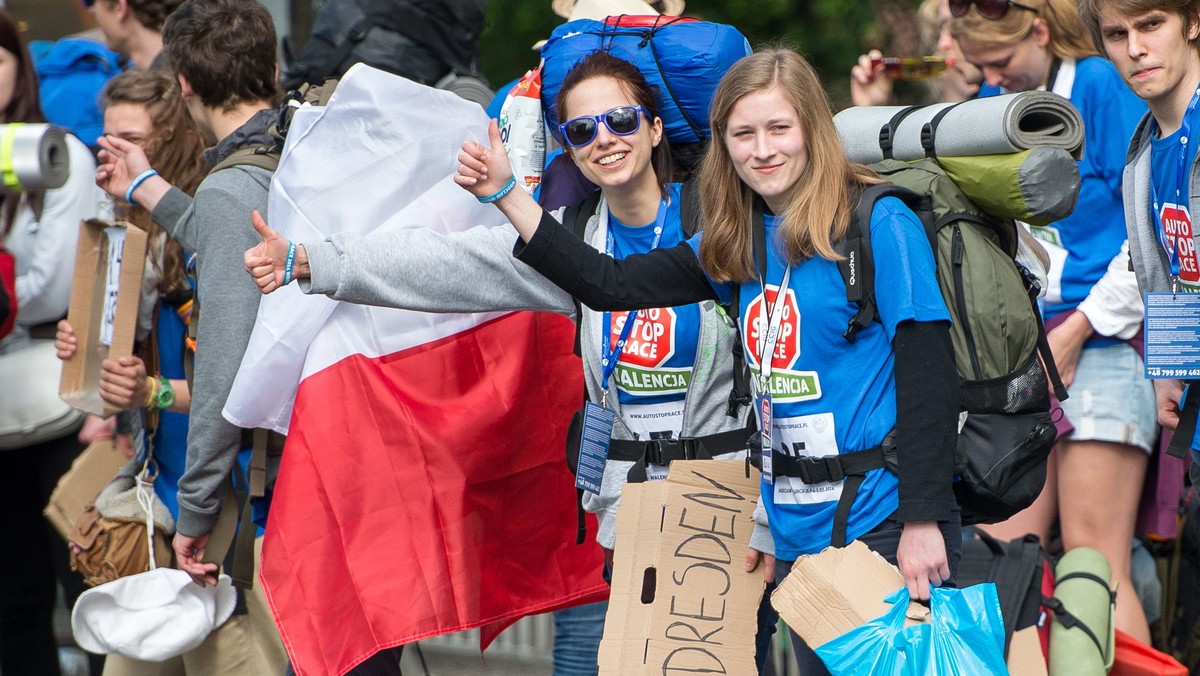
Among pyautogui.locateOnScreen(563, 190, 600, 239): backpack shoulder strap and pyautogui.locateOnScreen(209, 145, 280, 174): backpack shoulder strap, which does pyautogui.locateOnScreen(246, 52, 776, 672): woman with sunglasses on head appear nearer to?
pyautogui.locateOnScreen(563, 190, 600, 239): backpack shoulder strap

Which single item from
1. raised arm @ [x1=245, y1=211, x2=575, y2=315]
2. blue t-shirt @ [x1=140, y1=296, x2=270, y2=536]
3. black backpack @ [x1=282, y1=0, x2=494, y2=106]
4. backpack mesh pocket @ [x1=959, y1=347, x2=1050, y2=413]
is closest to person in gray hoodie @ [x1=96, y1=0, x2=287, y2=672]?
blue t-shirt @ [x1=140, y1=296, x2=270, y2=536]

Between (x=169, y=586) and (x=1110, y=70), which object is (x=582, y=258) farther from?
(x=1110, y=70)

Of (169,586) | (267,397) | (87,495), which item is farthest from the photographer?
(87,495)

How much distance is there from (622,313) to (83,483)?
1995mm

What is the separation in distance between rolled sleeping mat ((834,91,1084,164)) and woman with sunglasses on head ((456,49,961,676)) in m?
0.23

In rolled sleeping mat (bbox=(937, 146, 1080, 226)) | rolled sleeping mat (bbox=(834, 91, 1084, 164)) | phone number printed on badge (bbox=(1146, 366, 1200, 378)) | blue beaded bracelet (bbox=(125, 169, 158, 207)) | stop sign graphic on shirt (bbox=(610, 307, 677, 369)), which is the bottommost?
stop sign graphic on shirt (bbox=(610, 307, 677, 369))

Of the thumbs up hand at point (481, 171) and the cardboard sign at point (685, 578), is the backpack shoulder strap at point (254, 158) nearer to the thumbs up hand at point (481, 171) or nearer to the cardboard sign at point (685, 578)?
the thumbs up hand at point (481, 171)

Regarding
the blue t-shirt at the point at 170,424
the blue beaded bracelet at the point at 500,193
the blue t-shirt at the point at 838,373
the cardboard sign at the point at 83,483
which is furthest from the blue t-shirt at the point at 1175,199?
the cardboard sign at the point at 83,483

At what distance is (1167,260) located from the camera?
11.6 feet

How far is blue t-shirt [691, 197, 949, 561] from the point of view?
3045mm

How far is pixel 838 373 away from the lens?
3100mm

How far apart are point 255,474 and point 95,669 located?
200 centimetres

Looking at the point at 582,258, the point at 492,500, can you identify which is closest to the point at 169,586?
the point at 492,500

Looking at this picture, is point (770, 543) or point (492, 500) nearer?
point (770, 543)
